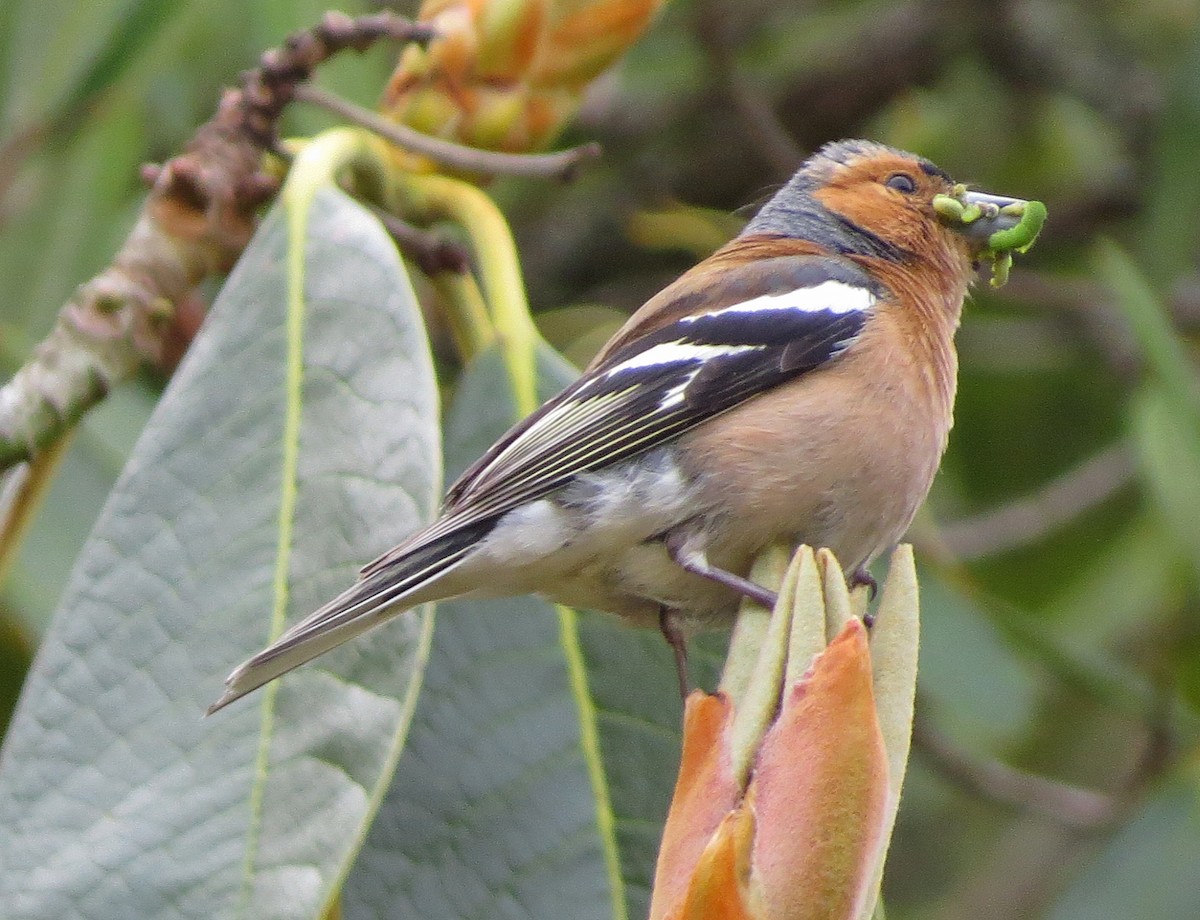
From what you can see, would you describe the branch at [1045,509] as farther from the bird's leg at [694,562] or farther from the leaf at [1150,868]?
the bird's leg at [694,562]

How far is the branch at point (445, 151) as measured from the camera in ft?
7.98

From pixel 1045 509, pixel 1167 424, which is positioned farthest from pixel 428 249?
pixel 1045 509

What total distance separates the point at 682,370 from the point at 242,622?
1204 mm

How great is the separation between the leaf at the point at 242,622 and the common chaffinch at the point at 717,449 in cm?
16

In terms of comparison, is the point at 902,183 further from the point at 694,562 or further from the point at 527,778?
the point at 527,778

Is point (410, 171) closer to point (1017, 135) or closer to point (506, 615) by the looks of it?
point (506, 615)

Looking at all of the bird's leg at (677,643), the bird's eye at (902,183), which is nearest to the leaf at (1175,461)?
the bird's eye at (902,183)

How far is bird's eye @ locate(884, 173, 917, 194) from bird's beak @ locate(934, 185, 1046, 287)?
5.6 inches

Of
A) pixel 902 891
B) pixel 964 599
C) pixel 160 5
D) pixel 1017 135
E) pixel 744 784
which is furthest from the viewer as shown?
pixel 902 891

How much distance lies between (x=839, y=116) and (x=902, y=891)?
9.95ft

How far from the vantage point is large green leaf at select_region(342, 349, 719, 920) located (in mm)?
2227

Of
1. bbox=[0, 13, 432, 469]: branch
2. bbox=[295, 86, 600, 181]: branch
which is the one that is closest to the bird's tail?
bbox=[0, 13, 432, 469]: branch

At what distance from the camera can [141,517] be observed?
2.20 metres

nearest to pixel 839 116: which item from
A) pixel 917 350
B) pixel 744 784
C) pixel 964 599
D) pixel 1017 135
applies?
pixel 1017 135
